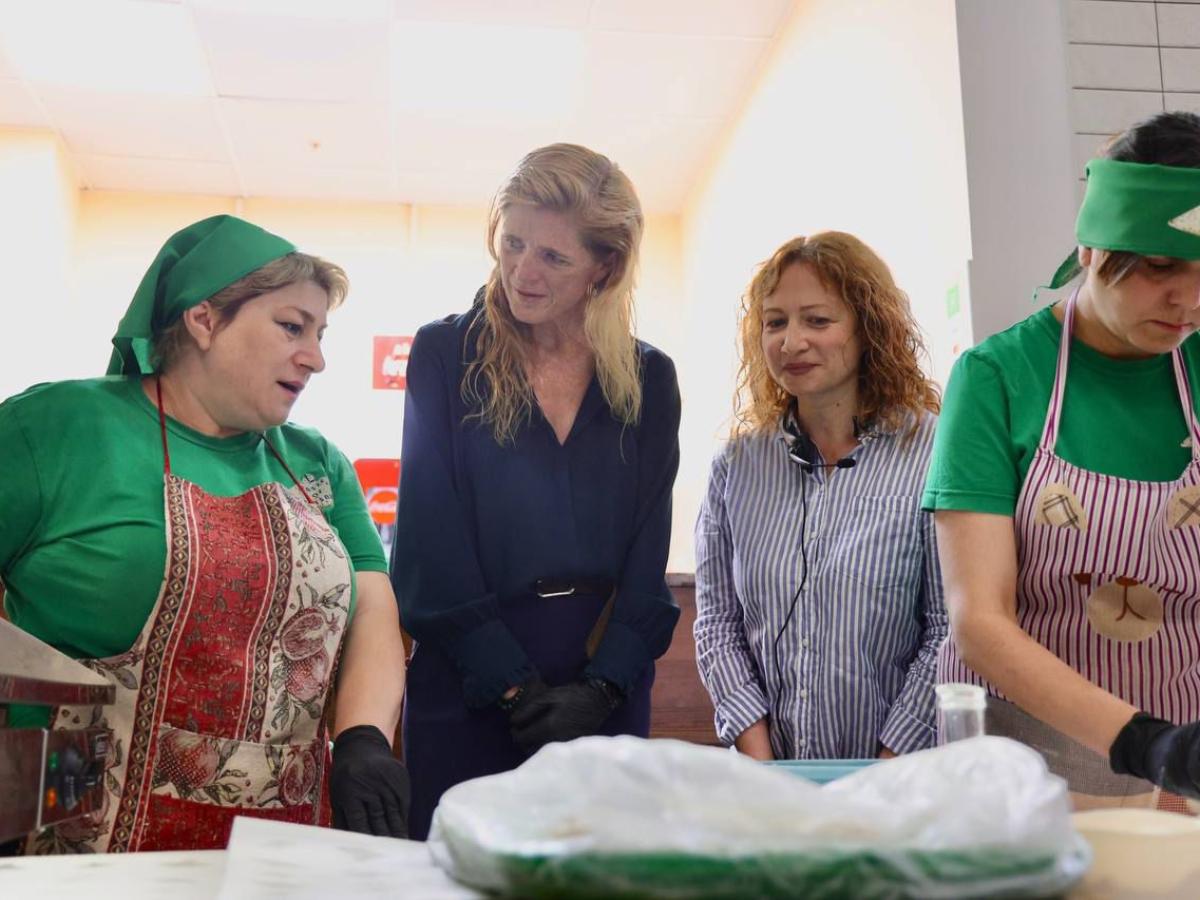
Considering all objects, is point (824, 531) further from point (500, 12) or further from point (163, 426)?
point (500, 12)

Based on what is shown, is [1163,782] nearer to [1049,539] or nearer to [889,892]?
[1049,539]

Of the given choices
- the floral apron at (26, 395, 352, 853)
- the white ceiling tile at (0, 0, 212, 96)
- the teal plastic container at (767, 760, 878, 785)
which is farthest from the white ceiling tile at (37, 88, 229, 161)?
the teal plastic container at (767, 760, 878, 785)

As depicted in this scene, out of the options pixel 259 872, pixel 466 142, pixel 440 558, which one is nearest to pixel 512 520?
pixel 440 558

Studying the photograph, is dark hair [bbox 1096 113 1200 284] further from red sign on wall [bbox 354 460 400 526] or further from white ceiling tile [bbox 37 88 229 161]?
red sign on wall [bbox 354 460 400 526]

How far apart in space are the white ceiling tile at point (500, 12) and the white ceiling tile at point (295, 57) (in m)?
0.19

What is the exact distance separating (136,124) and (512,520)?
409 centimetres

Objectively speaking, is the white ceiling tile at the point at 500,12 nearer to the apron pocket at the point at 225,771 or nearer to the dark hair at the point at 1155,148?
the dark hair at the point at 1155,148

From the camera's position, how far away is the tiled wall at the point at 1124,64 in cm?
234

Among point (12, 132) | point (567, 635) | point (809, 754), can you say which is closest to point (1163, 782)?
point (809, 754)

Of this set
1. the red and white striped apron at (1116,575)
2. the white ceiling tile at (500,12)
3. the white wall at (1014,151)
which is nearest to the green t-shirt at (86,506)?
the red and white striped apron at (1116,575)

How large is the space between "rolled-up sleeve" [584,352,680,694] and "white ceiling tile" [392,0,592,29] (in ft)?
8.50

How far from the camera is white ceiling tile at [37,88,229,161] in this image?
470cm

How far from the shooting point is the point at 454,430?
1.66 meters

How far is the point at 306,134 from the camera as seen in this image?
5.00m
